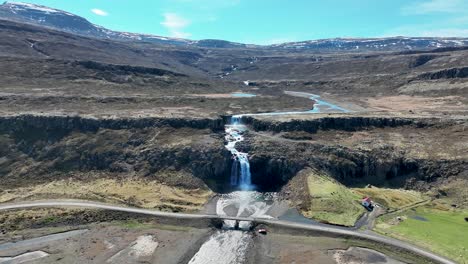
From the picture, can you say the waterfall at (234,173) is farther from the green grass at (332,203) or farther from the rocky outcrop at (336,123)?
the rocky outcrop at (336,123)

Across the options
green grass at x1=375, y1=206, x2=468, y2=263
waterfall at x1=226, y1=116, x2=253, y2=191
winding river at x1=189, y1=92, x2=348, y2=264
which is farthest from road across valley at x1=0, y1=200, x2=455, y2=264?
waterfall at x1=226, y1=116, x2=253, y2=191

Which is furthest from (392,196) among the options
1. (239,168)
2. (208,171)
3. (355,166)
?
(208,171)

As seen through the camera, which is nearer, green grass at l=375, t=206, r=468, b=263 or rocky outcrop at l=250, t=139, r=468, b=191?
green grass at l=375, t=206, r=468, b=263

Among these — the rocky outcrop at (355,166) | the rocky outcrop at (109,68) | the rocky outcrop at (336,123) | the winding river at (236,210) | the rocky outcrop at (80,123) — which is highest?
the rocky outcrop at (109,68)

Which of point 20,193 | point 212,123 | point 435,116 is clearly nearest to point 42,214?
point 20,193

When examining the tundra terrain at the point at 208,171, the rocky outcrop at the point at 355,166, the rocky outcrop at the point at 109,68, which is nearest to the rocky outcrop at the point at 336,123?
the tundra terrain at the point at 208,171

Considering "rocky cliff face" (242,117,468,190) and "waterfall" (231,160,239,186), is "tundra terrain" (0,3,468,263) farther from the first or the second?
"waterfall" (231,160,239,186)

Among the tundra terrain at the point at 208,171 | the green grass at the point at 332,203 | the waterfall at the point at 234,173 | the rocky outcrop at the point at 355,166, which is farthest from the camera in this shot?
the waterfall at the point at 234,173
